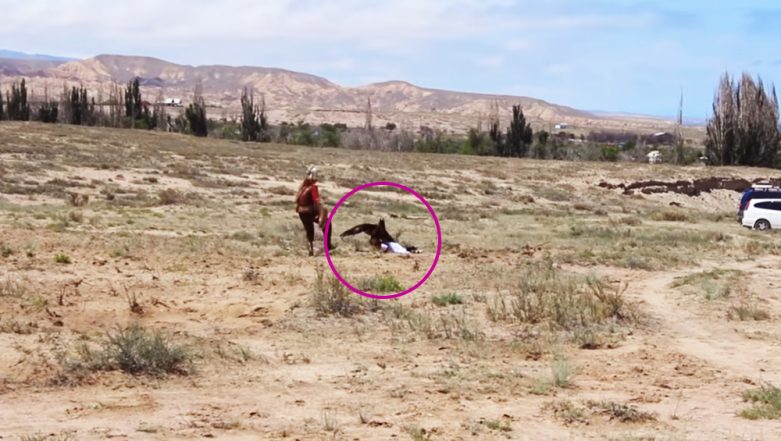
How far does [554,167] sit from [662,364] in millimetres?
52668

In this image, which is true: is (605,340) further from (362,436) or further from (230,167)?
(230,167)

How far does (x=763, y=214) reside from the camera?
2923cm

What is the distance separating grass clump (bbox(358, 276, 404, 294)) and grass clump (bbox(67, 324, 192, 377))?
4476 mm

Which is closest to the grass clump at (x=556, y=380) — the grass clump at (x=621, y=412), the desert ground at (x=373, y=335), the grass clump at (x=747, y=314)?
the desert ground at (x=373, y=335)

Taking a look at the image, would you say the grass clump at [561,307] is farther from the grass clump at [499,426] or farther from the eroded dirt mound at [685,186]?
the eroded dirt mound at [685,186]

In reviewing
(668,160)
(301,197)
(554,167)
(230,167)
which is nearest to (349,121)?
(668,160)

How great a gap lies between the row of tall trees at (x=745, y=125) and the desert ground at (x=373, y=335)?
51881 mm

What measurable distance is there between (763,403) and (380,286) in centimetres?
614

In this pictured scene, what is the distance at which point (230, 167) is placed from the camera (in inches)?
1790

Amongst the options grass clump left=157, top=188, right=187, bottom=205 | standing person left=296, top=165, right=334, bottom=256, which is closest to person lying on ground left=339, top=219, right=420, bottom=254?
standing person left=296, top=165, right=334, bottom=256

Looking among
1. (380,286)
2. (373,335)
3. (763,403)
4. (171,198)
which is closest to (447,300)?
(380,286)

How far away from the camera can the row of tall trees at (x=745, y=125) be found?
71.5 meters

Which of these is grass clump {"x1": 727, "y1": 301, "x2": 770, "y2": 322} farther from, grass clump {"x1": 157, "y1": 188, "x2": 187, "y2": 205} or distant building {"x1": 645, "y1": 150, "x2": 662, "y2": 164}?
distant building {"x1": 645, "y1": 150, "x2": 662, "y2": 164}

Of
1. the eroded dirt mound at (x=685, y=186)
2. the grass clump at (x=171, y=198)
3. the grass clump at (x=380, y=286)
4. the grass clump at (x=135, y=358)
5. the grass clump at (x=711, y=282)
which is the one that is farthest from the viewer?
the eroded dirt mound at (x=685, y=186)
